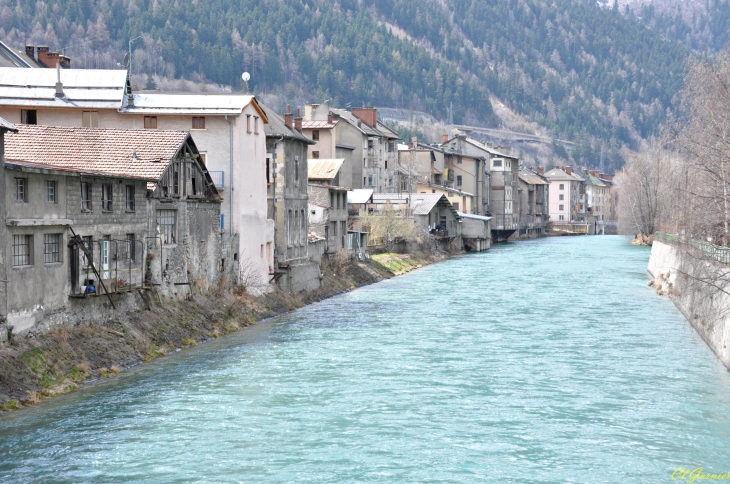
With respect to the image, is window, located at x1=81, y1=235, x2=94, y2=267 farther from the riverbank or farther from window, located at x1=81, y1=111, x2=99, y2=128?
window, located at x1=81, y1=111, x2=99, y2=128

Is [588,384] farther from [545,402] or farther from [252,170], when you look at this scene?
[252,170]

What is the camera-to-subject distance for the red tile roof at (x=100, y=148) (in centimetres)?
3756

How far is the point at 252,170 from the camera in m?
48.0

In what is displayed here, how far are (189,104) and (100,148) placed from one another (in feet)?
24.7

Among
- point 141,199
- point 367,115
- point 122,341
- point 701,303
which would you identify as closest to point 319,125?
point 367,115

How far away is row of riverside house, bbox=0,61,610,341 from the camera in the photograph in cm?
2959

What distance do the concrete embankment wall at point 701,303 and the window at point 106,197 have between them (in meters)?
19.4

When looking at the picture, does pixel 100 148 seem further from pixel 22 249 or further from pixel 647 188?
pixel 647 188

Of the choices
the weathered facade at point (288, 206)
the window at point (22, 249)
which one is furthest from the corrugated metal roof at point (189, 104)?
the window at point (22, 249)

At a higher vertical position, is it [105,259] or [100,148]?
[100,148]

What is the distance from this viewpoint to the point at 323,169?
7275 centimetres

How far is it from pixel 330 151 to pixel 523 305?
152ft

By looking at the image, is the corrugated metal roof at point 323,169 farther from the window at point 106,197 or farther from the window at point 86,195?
the window at point 86,195

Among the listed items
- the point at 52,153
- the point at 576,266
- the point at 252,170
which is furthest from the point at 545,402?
the point at 576,266
